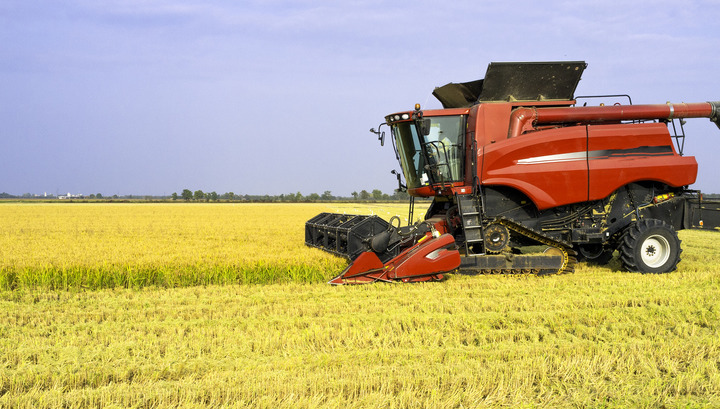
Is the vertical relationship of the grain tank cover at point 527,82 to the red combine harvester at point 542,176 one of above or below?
above

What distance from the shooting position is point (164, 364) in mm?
3863

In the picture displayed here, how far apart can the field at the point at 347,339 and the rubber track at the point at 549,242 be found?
0.72 ft

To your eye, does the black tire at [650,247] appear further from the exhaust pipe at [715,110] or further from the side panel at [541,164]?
the exhaust pipe at [715,110]

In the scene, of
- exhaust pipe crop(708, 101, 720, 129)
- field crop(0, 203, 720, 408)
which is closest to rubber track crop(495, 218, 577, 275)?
field crop(0, 203, 720, 408)

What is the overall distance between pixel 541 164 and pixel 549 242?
1165 mm

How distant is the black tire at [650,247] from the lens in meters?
8.04

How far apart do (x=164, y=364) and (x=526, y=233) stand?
5.75 meters

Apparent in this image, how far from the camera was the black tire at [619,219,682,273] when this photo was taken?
8039 millimetres

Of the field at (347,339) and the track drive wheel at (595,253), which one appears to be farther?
the track drive wheel at (595,253)

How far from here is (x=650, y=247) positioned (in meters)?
8.20

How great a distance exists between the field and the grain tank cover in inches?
108

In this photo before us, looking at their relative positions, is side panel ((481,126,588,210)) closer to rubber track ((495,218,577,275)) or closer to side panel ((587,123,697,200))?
side panel ((587,123,697,200))

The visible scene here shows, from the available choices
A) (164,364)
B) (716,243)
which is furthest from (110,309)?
(716,243)

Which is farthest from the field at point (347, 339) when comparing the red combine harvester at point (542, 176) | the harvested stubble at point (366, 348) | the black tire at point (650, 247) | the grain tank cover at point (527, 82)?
the grain tank cover at point (527, 82)
